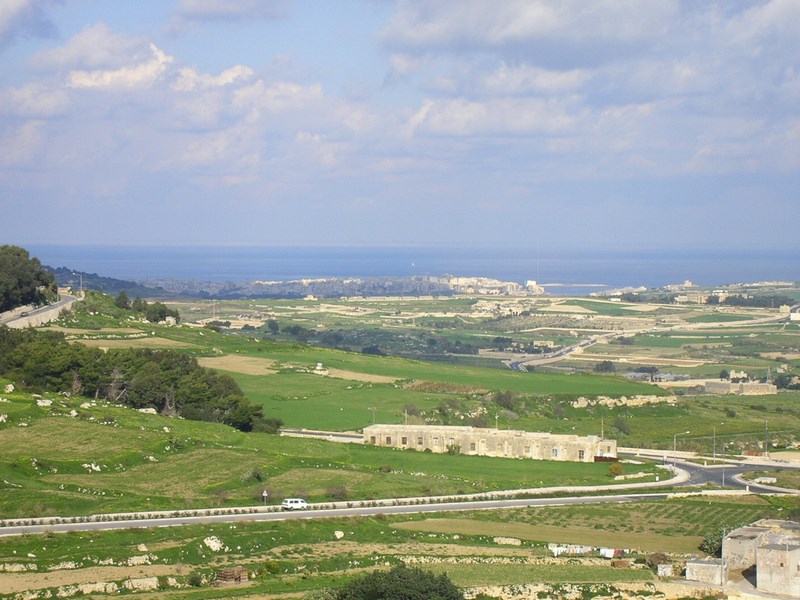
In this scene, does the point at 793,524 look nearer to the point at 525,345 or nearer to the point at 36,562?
the point at 36,562

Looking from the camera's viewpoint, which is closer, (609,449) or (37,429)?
(37,429)

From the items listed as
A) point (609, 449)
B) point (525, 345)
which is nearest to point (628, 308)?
point (525, 345)

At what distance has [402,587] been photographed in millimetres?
29203

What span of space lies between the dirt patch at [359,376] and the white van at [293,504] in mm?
35987

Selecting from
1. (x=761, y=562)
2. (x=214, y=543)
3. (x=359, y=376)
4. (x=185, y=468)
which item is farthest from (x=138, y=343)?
(x=761, y=562)

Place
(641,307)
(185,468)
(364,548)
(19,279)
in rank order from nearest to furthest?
(364,548)
(185,468)
(19,279)
(641,307)

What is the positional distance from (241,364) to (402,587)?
5379 cm

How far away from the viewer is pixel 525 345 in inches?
5113

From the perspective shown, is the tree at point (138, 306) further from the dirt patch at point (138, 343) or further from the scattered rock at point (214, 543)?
the scattered rock at point (214, 543)

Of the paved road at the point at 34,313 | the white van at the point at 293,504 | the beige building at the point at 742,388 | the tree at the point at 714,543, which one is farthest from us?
the beige building at the point at 742,388

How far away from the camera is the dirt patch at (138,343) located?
74.7m

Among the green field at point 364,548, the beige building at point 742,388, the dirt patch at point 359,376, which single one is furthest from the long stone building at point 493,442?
the beige building at point 742,388

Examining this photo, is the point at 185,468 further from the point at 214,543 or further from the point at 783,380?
the point at 783,380

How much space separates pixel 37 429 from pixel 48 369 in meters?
10.6
